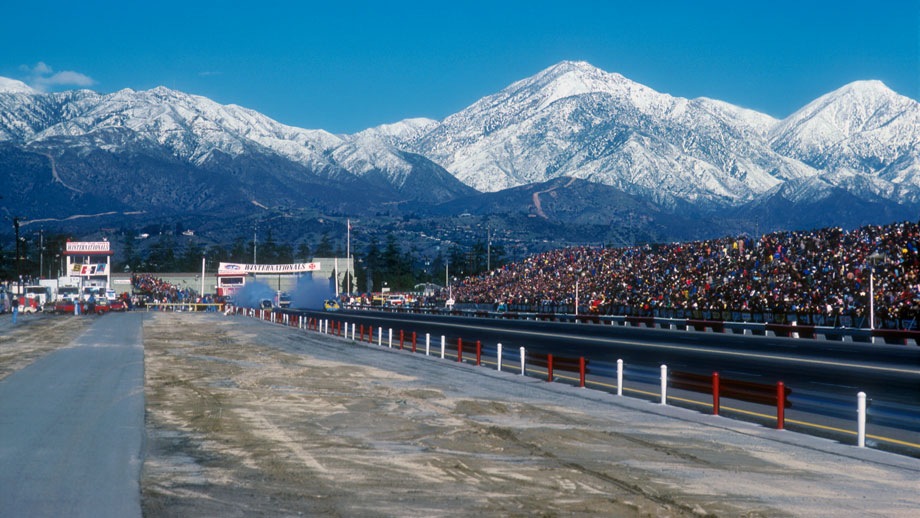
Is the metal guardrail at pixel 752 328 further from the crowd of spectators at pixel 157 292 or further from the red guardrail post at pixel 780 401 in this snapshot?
the crowd of spectators at pixel 157 292

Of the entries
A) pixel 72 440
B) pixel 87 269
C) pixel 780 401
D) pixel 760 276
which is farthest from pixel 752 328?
pixel 87 269

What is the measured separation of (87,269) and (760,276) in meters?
115

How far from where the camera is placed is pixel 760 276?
55656mm

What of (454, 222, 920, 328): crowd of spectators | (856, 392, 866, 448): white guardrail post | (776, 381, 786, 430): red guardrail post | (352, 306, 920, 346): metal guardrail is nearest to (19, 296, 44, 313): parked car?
(454, 222, 920, 328): crowd of spectators

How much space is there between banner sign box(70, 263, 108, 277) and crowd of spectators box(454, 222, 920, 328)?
84497 mm

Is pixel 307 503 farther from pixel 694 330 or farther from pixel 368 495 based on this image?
pixel 694 330

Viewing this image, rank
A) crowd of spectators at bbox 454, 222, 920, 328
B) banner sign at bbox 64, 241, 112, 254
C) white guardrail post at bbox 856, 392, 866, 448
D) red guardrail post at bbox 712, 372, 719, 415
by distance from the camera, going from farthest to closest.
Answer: banner sign at bbox 64, 241, 112, 254 < crowd of spectators at bbox 454, 222, 920, 328 < red guardrail post at bbox 712, 372, 719, 415 < white guardrail post at bbox 856, 392, 866, 448

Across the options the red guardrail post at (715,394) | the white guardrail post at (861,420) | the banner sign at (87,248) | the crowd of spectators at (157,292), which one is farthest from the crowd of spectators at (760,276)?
the banner sign at (87,248)

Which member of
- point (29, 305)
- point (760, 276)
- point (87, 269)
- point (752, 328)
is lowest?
point (29, 305)

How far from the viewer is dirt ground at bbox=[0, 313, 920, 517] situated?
11484 mm

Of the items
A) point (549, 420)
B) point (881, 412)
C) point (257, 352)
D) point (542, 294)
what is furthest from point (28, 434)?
point (542, 294)

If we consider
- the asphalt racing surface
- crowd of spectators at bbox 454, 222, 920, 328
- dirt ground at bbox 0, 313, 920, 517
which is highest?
crowd of spectators at bbox 454, 222, 920, 328

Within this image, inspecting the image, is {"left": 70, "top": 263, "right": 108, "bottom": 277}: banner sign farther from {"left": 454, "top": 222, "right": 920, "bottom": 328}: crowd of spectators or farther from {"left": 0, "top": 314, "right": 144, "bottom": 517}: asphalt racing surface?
{"left": 0, "top": 314, "right": 144, "bottom": 517}: asphalt racing surface

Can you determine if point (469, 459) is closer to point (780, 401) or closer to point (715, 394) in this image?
point (780, 401)
